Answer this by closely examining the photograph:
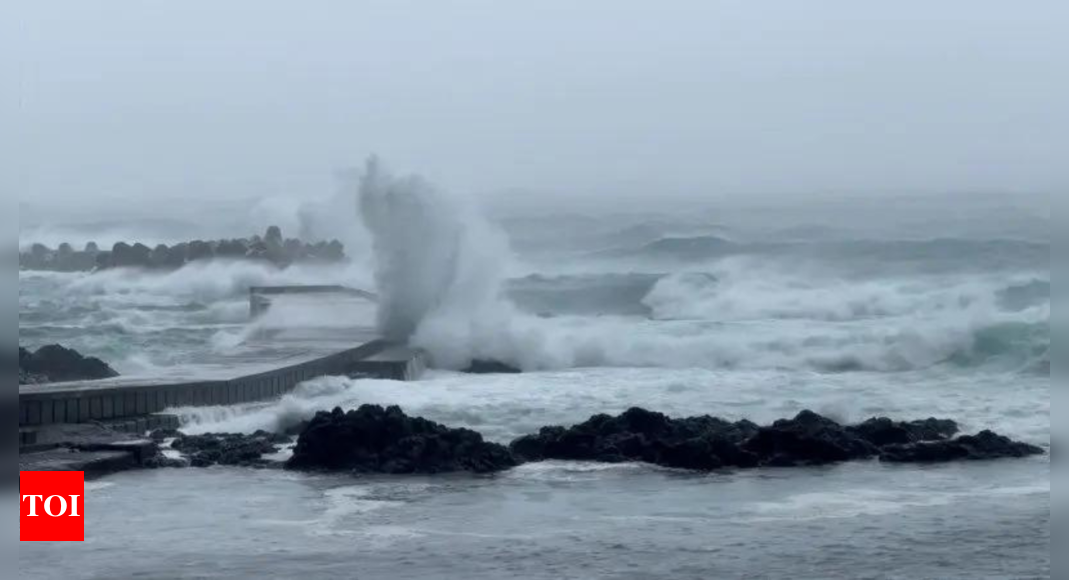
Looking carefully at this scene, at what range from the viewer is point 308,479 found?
18156mm

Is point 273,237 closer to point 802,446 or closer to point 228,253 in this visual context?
point 228,253

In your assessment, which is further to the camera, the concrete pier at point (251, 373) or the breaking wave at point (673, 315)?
the breaking wave at point (673, 315)

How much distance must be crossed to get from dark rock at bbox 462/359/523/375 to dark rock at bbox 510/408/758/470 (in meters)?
8.83

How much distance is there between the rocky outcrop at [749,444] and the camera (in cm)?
1864

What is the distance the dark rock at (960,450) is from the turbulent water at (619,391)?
430mm

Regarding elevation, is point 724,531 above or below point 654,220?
below

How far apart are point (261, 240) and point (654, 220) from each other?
713 inches

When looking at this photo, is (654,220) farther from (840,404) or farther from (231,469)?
(231,469)

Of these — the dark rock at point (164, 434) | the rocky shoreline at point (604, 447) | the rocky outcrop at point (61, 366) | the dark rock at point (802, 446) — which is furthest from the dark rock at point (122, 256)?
the dark rock at point (802, 446)

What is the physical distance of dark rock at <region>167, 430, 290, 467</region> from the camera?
19.1m

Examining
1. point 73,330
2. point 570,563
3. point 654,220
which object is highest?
point 654,220

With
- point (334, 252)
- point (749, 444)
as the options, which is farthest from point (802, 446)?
point (334, 252)

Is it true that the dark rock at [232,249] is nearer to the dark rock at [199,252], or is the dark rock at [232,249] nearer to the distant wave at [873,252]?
the dark rock at [199,252]

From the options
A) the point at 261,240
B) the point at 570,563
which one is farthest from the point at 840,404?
the point at 261,240
